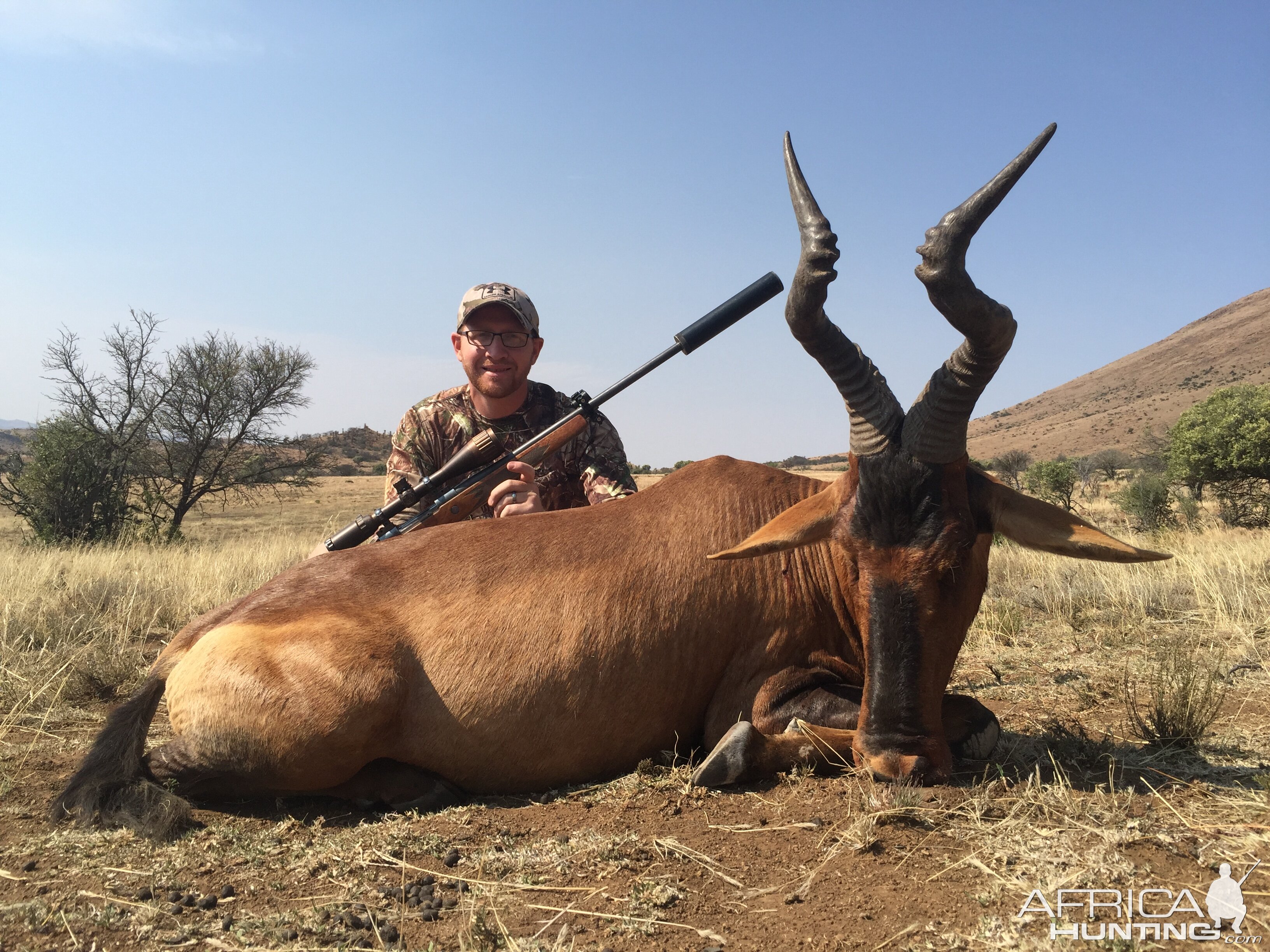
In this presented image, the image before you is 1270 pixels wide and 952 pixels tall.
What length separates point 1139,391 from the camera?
A: 4109 inches

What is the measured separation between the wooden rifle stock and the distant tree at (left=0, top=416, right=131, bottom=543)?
16706 mm

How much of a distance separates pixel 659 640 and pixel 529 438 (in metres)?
3.28

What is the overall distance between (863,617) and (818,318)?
140 cm

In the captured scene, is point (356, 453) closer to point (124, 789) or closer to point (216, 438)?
point (216, 438)

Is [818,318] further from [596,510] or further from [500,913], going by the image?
[500,913]

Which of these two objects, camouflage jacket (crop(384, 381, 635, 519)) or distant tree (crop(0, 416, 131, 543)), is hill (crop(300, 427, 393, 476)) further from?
camouflage jacket (crop(384, 381, 635, 519))

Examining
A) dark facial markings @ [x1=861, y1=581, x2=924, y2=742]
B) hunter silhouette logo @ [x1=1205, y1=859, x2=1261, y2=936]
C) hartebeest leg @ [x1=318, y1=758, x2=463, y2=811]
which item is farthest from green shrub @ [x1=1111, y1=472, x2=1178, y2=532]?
hartebeest leg @ [x1=318, y1=758, x2=463, y2=811]

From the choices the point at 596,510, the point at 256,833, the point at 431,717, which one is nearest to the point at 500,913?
the point at 431,717

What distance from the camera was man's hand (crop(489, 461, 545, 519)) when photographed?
19.2 feet

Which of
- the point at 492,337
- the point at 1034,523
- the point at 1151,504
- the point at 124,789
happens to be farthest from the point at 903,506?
the point at 1151,504

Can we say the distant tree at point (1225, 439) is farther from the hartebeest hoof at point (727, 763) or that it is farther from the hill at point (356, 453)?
the hill at point (356, 453)

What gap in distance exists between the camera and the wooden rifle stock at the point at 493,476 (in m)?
5.90

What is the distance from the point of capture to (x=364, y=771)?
4098 millimetres

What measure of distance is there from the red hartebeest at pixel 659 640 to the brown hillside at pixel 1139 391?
222ft
